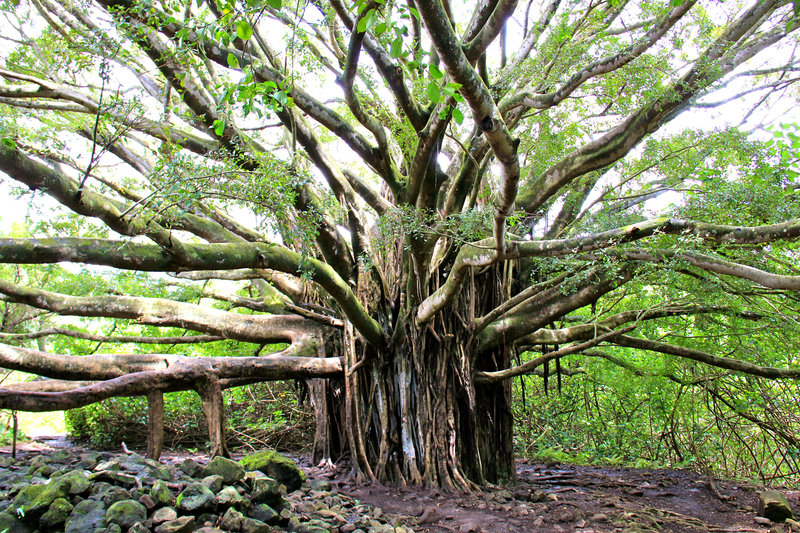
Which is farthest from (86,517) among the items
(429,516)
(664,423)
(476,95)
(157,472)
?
(664,423)

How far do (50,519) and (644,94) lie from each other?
18.5 feet

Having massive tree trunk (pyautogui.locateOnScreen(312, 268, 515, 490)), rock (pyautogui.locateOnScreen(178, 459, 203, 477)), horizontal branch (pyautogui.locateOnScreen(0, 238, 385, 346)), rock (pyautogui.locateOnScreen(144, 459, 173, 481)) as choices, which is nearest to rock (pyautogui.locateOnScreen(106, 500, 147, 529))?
rock (pyautogui.locateOnScreen(144, 459, 173, 481))

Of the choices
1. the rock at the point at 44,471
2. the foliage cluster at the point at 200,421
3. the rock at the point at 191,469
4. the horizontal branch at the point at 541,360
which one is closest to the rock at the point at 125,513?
the rock at the point at 191,469

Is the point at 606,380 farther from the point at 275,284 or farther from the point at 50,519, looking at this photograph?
the point at 50,519

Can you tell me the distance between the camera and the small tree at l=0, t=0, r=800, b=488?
3293 millimetres

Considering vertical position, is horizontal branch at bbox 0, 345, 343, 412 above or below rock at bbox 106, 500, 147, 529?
above

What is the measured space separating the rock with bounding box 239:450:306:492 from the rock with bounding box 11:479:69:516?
1573 mm

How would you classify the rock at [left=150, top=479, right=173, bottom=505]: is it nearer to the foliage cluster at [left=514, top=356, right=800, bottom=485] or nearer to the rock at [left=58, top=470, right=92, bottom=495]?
the rock at [left=58, top=470, right=92, bottom=495]

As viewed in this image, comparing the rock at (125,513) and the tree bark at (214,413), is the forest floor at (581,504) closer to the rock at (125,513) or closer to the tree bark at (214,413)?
the tree bark at (214,413)

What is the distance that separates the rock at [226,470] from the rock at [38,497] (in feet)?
3.05

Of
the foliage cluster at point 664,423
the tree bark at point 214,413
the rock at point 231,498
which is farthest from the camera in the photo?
the foliage cluster at point 664,423

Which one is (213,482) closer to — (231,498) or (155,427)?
(231,498)

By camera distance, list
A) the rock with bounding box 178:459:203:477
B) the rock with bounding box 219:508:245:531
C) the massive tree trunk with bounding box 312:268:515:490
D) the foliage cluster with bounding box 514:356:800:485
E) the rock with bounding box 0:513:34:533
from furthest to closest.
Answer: the foliage cluster with bounding box 514:356:800:485
the massive tree trunk with bounding box 312:268:515:490
the rock with bounding box 178:459:203:477
the rock with bounding box 219:508:245:531
the rock with bounding box 0:513:34:533

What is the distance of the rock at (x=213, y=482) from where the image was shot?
11.0ft
